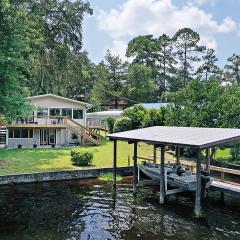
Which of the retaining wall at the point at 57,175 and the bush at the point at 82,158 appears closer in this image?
the retaining wall at the point at 57,175

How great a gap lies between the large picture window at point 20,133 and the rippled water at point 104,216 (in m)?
15.7

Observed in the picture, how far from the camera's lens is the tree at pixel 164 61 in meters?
84.3

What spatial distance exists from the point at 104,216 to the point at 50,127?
2247 cm

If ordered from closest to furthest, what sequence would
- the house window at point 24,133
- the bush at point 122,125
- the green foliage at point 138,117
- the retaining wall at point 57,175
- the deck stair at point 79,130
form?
the retaining wall at point 57,175 → the house window at point 24,133 → the deck stair at point 79,130 → the bush at point 122,125 → the green foliage at point 138,117

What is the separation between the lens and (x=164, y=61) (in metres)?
85.9

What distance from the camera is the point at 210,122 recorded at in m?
31.2

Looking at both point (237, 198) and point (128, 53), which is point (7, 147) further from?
point (128, 53)

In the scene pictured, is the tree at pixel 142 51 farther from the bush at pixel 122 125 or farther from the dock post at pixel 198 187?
the dock post at pixel 198 187

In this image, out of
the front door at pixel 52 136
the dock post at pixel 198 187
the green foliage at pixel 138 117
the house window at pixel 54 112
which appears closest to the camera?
the dock post at pixel 198 187

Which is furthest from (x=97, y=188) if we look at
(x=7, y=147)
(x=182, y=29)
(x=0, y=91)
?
(x=182, y=29)

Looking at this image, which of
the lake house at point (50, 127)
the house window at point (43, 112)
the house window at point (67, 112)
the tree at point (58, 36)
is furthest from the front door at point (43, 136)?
the tree at point (58, 36)

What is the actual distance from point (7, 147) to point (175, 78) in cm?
5422

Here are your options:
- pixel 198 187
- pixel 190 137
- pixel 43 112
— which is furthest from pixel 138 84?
pixel 198 187

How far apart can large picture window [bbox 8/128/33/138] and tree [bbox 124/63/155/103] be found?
3508cm
